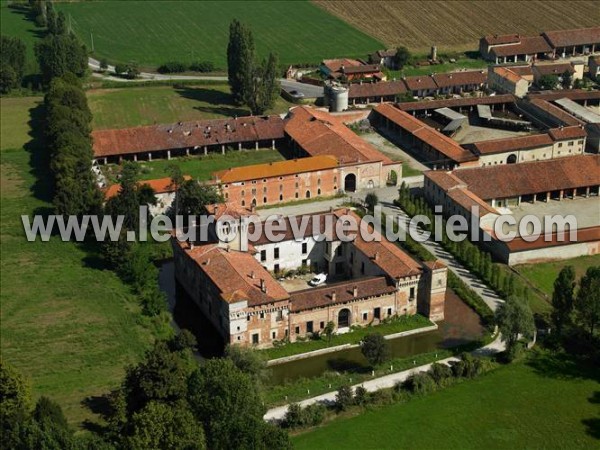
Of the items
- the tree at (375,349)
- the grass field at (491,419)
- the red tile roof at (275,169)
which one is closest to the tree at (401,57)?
the red tile roof at (275,169)

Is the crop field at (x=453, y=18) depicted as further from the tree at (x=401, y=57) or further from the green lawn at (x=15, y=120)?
the green lawn at (x=15, y=120)

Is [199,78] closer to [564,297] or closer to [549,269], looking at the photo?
[549,269]

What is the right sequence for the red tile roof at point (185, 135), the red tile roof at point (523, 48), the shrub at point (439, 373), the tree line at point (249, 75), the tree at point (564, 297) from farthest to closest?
the red tile roof at point (523, 48)
the tree line at point (249, 75)
the red tile roof at point (185, 135)
the tree at point (564, 297)
the shrub at point (439, 373)

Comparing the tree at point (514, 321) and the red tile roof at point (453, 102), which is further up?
the red tile roof at point (453, 102)

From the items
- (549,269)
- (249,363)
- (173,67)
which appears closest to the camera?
(249,363)

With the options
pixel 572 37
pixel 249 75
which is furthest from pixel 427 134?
pixel 572 37

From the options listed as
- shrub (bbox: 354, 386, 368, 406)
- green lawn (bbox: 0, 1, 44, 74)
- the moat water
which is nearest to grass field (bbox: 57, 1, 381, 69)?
green lawn (bbox: 0, 1, 44, 74)

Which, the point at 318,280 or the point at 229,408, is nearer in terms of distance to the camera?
the point at 229,408

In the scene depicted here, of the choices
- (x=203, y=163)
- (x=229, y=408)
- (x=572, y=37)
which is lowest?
(x=203, y=163)
